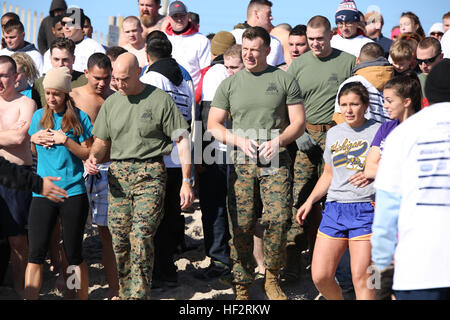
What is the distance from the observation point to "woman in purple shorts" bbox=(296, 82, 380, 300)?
5.09 meters

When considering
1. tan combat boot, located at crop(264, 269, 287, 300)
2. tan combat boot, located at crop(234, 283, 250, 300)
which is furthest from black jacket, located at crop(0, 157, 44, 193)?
tan combat boot, located at crop(264, 269, 287, 300)

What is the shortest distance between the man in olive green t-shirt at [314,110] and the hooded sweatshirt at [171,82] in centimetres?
128

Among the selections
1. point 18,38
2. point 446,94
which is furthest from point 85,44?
point 446,94

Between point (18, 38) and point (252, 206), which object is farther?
point (18, 38)

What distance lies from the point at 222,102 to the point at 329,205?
1.46 m

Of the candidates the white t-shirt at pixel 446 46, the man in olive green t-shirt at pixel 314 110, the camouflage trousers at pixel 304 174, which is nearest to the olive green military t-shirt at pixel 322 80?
the man in olive green t-shirt at pixel 314 110

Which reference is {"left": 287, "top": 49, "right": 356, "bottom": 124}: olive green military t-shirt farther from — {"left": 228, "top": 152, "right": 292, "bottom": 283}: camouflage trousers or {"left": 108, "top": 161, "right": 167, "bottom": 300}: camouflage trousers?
{"left": 108, "top": 161, "right": 167, "bottom": 300}: camouflage trousers

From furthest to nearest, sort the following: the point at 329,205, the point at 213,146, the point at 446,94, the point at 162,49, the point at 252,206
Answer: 1. the point at 213,146
2. the point at 162,49
3. the point at 252,206
4. the point at 329,205
5. the point at 446,94

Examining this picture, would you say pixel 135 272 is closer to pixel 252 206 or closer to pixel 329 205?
pixel 252 206

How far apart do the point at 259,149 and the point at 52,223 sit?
1.99m

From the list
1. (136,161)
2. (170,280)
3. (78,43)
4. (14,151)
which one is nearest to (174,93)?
(136,161)

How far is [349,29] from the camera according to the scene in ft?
26.3

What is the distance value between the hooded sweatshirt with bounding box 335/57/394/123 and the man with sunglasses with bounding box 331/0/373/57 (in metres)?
1.61

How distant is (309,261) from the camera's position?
736 cm
